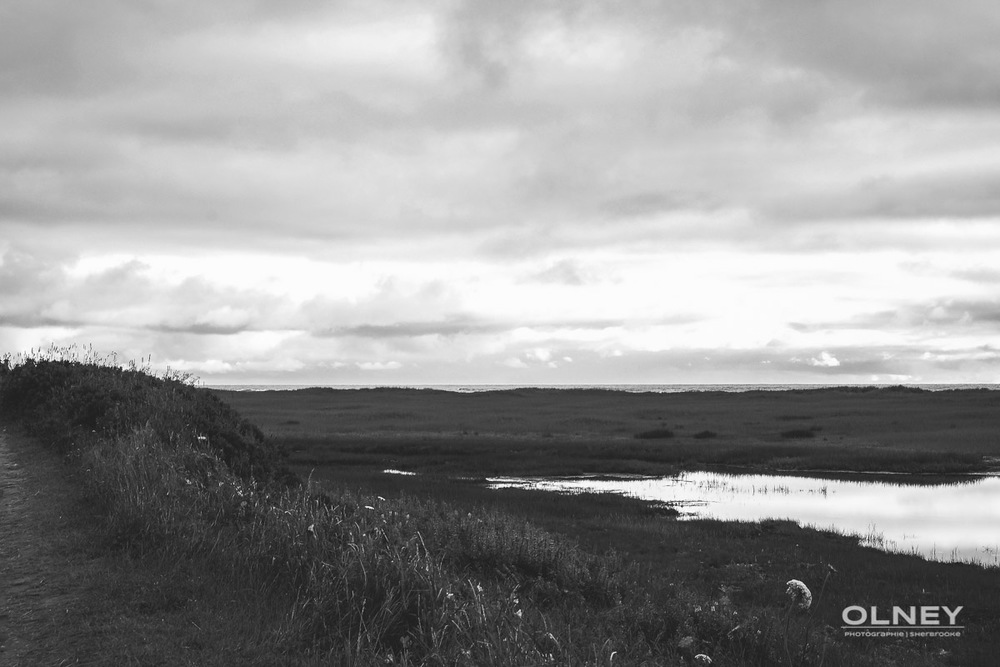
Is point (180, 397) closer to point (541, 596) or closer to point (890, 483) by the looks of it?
point (541, 596)

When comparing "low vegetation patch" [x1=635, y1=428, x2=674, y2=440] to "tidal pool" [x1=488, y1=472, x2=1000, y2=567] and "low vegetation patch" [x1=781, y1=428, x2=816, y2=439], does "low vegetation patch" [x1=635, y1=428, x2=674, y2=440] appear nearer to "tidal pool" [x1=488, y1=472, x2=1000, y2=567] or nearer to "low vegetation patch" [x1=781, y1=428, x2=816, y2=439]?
"low vegetation patch" [x1=781, y1=428, x2=816, y2=439]

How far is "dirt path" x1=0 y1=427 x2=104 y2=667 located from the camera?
6.97 m

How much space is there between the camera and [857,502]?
2859 cm

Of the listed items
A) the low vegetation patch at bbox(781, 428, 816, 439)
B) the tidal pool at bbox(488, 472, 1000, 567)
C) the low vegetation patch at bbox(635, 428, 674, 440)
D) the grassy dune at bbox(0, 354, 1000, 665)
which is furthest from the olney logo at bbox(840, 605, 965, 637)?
the low vegetation patch at bbox(781, 428, 816, 439)

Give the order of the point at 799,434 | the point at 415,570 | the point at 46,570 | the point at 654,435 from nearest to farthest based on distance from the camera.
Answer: the point at 415,570
the point at 46,570
the point at 799,434
the point at 654,435

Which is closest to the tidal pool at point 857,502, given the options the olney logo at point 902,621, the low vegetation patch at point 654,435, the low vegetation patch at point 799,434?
the olney logo at point 902,621

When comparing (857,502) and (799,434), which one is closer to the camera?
(857,502)

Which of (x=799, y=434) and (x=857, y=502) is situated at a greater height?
(x=799, y=434)

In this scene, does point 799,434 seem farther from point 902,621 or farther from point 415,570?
point 415,570

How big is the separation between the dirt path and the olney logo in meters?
11.2

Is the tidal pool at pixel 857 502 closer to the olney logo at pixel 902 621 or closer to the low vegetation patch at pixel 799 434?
the olney logo at pixel 902 621

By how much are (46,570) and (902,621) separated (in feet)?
45.4

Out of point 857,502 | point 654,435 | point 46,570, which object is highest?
point 46,570

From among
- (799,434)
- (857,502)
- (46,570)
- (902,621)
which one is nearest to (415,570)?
(46,570)
